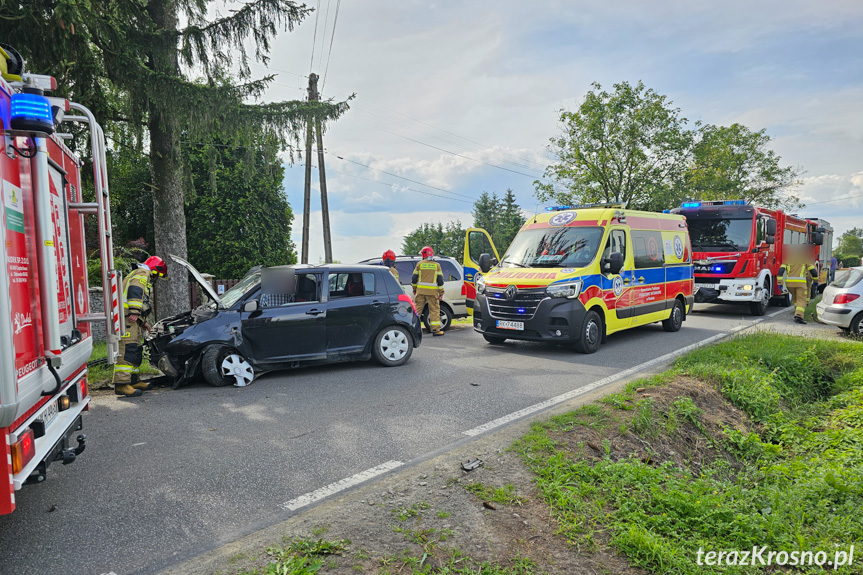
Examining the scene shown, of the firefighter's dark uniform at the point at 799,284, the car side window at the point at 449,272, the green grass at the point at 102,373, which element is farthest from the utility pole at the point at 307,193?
the firefighter's dark uniform at the point at 799,284

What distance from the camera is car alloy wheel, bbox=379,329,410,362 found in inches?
338

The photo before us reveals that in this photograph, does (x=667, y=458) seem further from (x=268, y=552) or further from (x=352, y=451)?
(x=268, y=552)

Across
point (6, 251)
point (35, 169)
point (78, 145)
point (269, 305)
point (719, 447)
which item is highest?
point (78, 145)

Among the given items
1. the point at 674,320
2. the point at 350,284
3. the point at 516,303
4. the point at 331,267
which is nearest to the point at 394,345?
the point at 350,284

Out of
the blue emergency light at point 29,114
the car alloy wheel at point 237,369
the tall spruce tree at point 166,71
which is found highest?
the tall spruce tree at point 166,71

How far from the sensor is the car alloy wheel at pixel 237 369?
7375 millimetres

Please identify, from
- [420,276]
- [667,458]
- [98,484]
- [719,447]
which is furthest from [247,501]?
[420,276]

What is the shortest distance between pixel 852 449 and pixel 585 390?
275 cm

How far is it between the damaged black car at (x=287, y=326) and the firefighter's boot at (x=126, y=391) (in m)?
0.42

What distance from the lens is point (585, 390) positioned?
7.04 m

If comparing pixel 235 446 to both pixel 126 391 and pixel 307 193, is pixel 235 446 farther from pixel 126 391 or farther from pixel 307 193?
pixel 307 193

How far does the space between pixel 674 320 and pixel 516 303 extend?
4893 millimetres

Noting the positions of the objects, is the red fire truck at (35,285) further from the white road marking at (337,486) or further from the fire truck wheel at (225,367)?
the fire truck wheel at (225,367)

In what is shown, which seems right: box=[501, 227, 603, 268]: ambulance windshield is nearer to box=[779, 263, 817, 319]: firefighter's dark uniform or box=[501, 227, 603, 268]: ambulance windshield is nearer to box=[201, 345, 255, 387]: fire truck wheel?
box=[201, 345, 255, 387]: fire truck wheel
